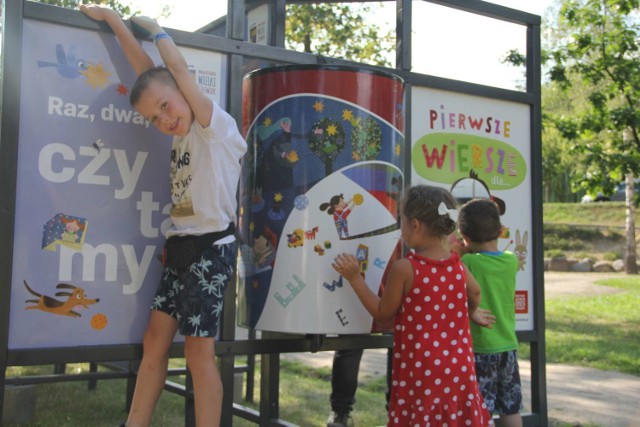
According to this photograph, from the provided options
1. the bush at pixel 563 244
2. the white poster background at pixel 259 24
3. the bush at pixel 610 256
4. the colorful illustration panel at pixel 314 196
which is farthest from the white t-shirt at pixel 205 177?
the bush at pixel 563 244

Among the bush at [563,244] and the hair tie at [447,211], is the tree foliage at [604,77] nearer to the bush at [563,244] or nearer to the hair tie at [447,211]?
the hair tie at [447,211]

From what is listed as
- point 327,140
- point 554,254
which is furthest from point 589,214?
point 327,140

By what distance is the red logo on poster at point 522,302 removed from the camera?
3.82 metres

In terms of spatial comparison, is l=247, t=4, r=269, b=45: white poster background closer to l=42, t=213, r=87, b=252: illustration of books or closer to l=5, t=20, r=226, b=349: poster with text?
l=5, t=20, r=226, b=349: poster with text

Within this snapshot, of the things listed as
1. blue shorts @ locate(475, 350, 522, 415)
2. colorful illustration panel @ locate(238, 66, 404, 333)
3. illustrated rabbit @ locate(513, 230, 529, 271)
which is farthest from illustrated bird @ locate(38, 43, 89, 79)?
illustrated rabbit @ locate(513, 230, 529, 271)

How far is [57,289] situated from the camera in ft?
8.46

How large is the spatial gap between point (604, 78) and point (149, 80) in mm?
9092

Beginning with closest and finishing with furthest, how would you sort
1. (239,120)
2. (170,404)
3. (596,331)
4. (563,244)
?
(239,120)
(170,404)
(596,331)
(563,244)

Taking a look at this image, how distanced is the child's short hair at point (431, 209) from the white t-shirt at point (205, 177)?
702 millimetres

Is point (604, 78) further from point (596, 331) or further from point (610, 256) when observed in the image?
point (610, 256)

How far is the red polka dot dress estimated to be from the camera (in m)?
2.74

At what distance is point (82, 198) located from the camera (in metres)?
2.64

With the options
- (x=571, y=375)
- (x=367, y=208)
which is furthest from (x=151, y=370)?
(x=571, y=375)

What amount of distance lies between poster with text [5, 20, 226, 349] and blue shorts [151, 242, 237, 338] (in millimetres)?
204
